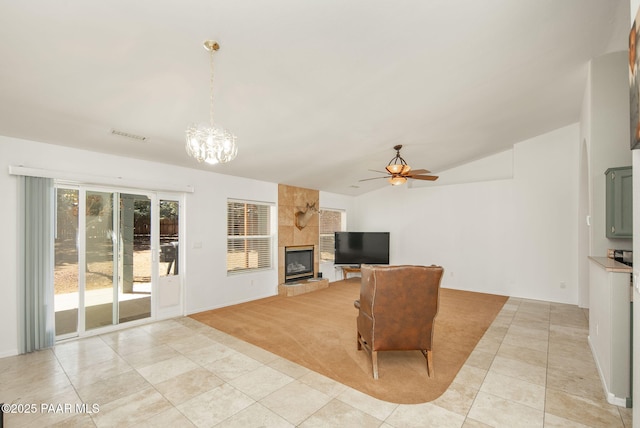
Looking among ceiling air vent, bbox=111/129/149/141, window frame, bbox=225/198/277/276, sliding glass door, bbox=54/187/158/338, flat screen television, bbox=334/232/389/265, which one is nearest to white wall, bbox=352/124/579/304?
flat screen television, bbox=334/232/389/265

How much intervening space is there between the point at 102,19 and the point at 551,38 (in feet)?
12.4

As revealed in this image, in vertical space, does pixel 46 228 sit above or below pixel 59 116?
below

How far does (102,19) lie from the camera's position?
1874 mm

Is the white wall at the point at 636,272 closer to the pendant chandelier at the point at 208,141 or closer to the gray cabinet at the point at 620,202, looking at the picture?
the gray cabinet at the point at 620,202

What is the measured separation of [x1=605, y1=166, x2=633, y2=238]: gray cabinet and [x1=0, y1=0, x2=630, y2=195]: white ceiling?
4.64 feet

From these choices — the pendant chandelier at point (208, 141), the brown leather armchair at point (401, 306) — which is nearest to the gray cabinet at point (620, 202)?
the brown leather armchair at point (401, 306)

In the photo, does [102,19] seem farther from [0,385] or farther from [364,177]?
[364,177]

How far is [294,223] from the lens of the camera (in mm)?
6832

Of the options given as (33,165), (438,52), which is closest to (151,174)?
→ (33,165)

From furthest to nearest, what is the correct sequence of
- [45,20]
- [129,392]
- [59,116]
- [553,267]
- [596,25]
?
[553,267] → [59,116] → [596,25] → [129,392] → [45,20]

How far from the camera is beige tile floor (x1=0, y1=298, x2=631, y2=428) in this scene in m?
2.16

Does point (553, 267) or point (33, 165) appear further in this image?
point (553, 267)

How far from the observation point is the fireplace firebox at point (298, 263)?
6.67m

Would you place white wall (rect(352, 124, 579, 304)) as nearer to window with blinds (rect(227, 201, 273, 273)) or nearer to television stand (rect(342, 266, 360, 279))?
television stand (rect(342, 266, 360, 279))
